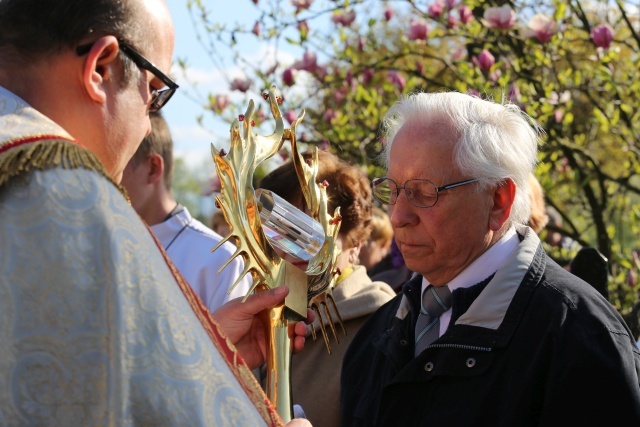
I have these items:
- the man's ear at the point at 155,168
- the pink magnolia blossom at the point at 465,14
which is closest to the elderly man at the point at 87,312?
the man's ear at the point at 155,168

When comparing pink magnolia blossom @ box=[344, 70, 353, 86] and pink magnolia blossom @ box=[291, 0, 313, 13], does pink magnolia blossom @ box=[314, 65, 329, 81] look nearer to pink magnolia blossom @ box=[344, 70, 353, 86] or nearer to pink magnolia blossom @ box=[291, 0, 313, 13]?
pink magnolia blossom @ box=[344, 70, 353, 86]

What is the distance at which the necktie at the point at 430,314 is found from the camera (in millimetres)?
2988

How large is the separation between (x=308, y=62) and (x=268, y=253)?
11.1 feet

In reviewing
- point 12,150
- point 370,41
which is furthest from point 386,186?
point 370,41

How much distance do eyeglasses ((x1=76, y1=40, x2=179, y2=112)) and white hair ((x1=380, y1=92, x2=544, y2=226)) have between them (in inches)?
45.5

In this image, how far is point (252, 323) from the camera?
8.93 feet

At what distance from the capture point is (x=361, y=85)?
6.09 meters

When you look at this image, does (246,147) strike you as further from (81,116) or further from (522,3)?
(522,3)

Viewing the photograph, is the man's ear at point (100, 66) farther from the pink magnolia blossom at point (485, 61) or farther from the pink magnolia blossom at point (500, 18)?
the pink magnolia blossom at point (485, 61)

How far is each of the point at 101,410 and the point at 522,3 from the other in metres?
4.72

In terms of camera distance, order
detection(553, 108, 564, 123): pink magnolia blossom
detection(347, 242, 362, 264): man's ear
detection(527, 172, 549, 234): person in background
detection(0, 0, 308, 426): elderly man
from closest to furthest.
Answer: detection(0, 0, 308, 426): elderly man → detection(347, 242, 362, 264): man's ear → detection(527, 172, 549, 234): person in background → detection(553, 108, 564, 123): pink magnolia blossom

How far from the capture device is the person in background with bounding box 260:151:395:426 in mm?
3430

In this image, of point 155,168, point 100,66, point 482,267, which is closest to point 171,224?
point 155,168

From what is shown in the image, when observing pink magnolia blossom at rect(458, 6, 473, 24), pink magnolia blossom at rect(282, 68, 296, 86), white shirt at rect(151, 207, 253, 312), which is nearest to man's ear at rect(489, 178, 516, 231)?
white shirt at rect(151, 207, 253, 312)
